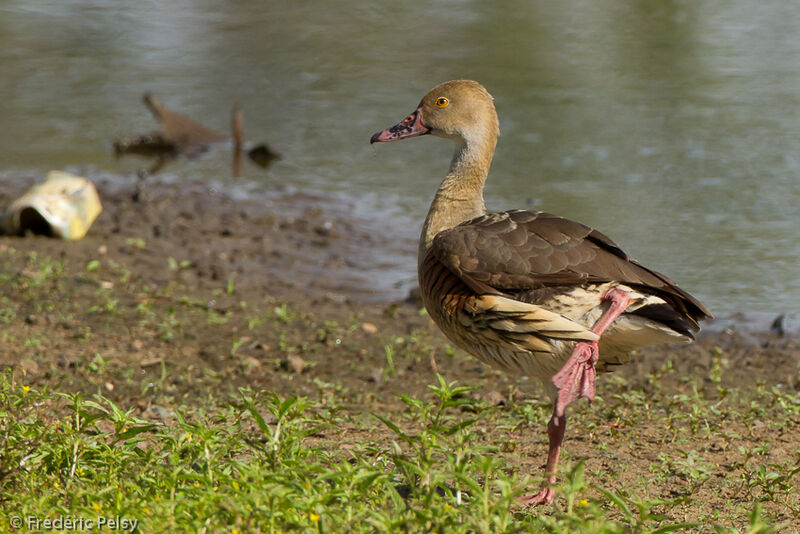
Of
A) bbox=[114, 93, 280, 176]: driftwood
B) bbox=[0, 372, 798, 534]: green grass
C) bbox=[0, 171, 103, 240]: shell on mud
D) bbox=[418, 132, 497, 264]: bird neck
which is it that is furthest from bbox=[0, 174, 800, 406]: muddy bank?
bbox=[114, 93, 280, 176]: driftwood

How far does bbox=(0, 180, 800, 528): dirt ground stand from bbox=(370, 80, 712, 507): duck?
0.52m

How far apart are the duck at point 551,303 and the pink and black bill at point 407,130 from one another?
1.07 meters

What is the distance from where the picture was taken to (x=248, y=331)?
6797 millimetres

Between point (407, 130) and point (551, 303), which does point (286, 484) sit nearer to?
point (551, 303)

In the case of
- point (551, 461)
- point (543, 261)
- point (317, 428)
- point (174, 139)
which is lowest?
point (174, 139)

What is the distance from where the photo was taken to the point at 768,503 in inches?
168

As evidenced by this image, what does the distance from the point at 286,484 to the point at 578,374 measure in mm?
1511

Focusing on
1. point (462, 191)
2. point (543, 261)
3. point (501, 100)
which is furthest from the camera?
point (501, 100)

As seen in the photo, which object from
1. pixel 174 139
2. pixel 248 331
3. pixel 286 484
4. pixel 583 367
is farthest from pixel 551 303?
pixel 174 139

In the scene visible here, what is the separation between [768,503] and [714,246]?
15.0 ft

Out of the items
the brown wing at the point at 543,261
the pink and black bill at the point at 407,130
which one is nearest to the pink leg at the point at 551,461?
the brown wing at the point at 543,261

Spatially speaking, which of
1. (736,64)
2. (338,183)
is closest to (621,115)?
(736,64)

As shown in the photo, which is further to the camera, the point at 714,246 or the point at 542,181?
the point at 542,181

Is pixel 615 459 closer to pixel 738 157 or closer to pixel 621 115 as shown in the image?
pixel 738 157
